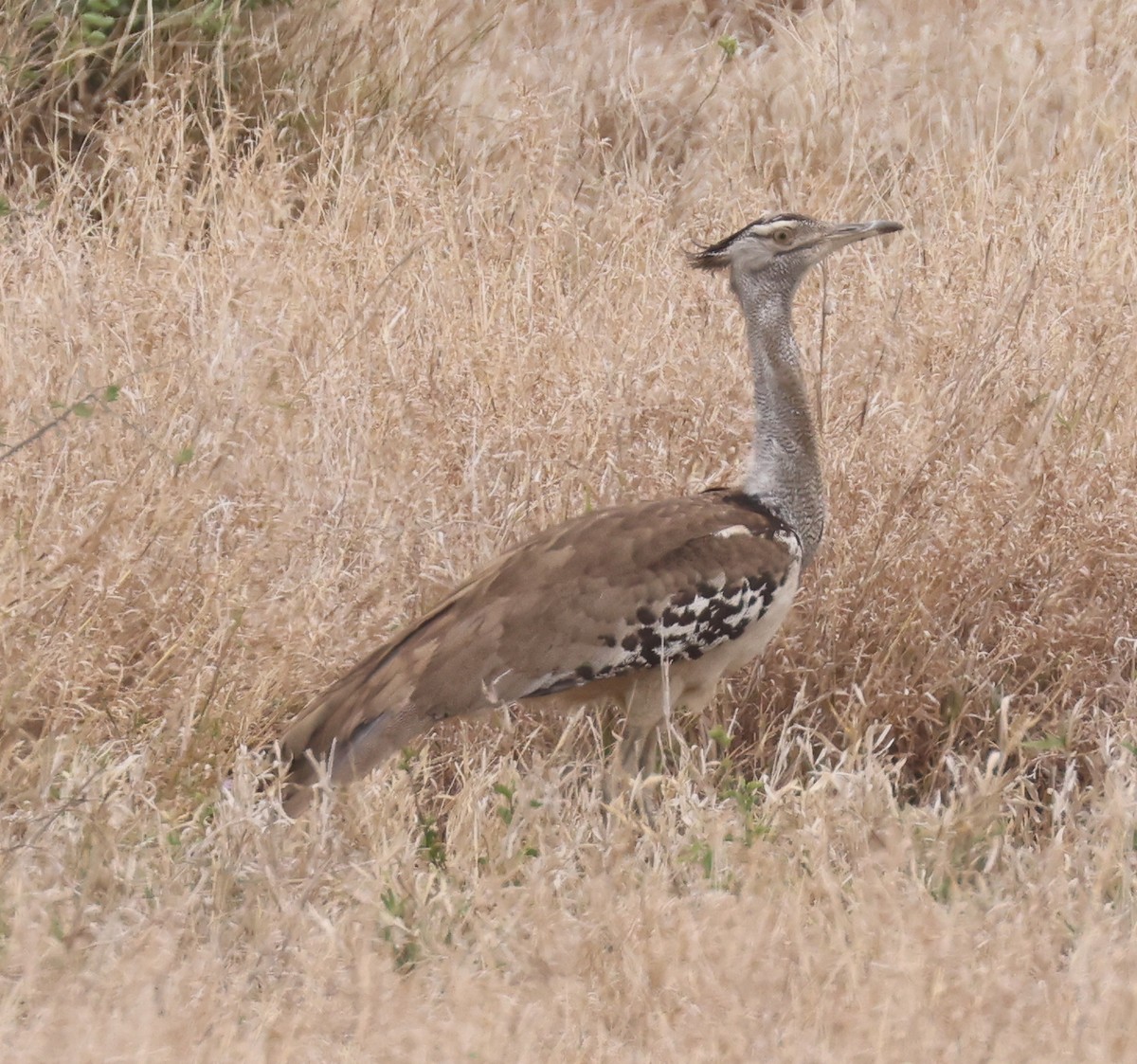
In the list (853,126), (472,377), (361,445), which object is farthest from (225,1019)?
(853,126)

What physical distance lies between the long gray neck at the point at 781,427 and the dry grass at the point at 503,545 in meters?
0.21

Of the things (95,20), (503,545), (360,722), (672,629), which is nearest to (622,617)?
(672,629)

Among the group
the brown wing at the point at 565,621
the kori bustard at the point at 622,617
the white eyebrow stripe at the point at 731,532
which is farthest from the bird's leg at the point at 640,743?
the white eyebrow stripe at the point at 731,532

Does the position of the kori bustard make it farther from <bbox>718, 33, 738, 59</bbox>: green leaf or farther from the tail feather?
<bbox>718, 33, 738, 59</bbox>: green leaf

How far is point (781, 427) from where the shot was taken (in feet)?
12.8

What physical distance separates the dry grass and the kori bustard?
0.52ft

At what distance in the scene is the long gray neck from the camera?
387cm

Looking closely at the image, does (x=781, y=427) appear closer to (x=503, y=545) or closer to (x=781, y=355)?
(x=781, y=355)

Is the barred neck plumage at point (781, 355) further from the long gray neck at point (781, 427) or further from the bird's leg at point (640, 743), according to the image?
the bird's leg at point (640, 743)

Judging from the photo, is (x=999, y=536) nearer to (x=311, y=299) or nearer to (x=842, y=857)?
(x=842, y=857)

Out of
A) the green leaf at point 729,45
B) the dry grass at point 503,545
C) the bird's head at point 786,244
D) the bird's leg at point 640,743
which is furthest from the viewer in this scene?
the green leaf at point 729,45

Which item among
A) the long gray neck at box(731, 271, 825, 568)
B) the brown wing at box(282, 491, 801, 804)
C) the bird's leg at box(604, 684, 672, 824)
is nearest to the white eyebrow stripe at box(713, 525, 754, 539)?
the brown wing at box(282, 491, 801, 804)

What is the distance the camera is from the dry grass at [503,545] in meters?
2.66

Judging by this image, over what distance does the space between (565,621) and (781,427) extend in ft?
2.24
